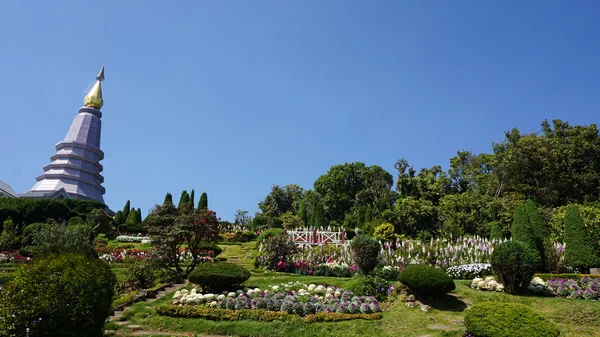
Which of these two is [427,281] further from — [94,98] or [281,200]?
[94,98]

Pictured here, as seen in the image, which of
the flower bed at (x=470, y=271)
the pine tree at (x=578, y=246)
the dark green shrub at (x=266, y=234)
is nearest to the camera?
the flower bed at (x=470, y=271)

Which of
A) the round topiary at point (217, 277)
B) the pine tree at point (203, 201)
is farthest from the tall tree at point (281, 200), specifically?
the round topiary at point (217, 277)

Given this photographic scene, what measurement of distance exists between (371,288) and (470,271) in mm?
6611

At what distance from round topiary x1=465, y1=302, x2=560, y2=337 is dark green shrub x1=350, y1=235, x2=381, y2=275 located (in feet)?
22.5

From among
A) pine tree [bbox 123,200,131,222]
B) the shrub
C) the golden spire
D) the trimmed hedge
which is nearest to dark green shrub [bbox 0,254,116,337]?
the trimmed hedge

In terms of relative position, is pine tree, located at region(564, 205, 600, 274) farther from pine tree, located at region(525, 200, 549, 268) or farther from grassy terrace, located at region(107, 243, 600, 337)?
grassy terrace, located at region(107, 243, 600, 337)

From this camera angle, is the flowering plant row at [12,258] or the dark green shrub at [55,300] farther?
the flowering plant row at [12,258]

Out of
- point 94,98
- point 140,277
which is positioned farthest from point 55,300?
point 94,98

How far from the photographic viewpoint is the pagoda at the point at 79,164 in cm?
5662

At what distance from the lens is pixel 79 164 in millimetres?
60125

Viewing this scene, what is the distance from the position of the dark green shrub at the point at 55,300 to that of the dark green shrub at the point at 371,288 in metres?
7.97

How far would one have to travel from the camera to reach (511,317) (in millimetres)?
8922

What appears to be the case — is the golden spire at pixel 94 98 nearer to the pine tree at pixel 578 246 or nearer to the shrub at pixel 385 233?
the shrub at pixel 385 233

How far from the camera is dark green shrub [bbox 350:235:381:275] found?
16391 mm
